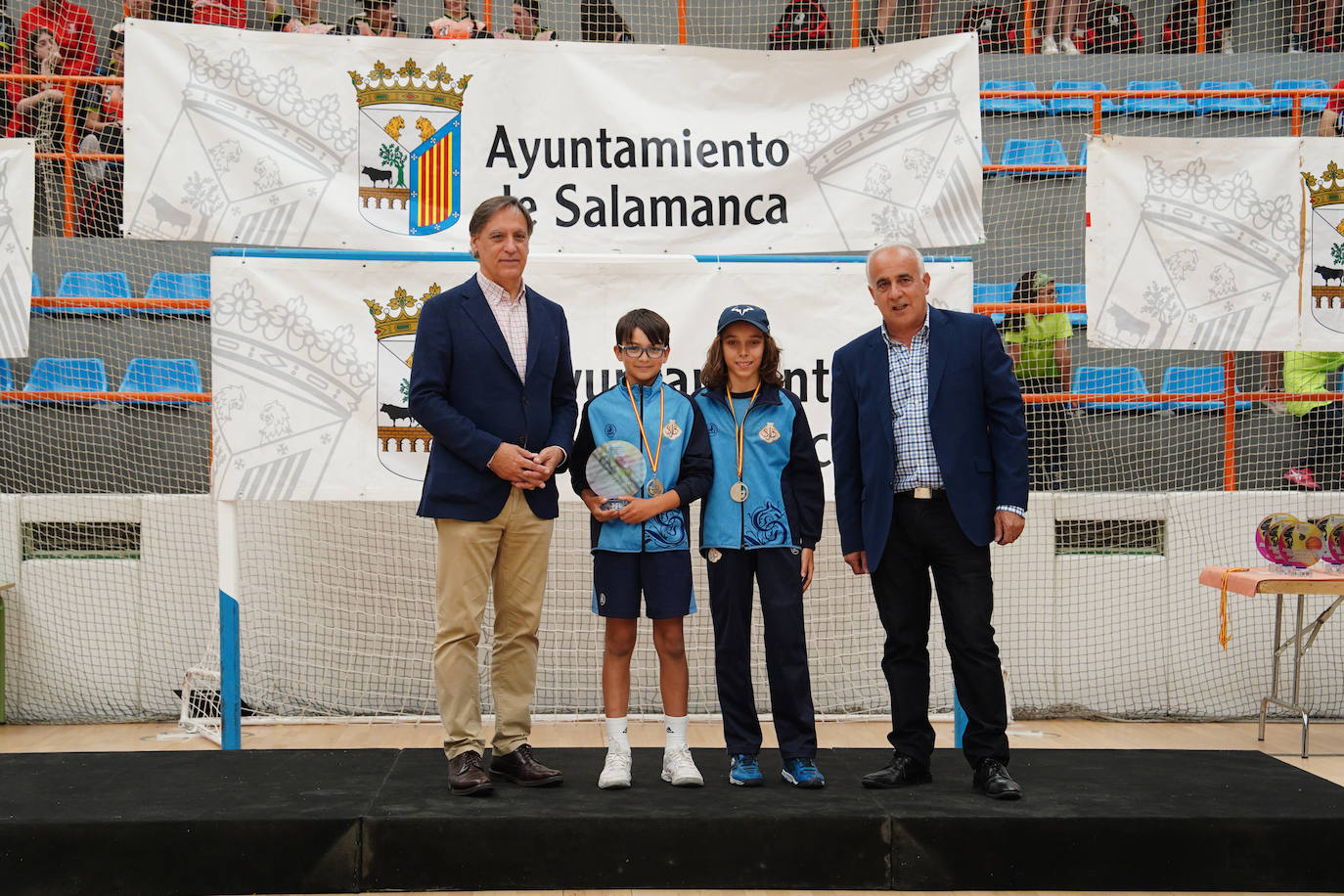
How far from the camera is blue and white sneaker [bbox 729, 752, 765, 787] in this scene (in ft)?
11.4

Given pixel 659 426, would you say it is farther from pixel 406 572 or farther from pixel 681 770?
pixel 406 572

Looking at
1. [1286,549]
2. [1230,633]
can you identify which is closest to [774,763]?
[1286,549]

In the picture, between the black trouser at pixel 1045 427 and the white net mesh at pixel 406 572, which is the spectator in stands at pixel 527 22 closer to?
the white net mesh at pixel 406 572

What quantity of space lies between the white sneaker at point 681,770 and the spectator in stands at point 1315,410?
399 centimetres

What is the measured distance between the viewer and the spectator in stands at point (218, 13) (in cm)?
604

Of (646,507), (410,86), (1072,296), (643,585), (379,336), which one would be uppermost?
(410,86)

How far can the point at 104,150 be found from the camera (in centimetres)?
683

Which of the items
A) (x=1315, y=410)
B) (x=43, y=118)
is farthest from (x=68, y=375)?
(x=1315, y=410)

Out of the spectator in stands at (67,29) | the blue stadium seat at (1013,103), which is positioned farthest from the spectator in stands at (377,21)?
the blue stadium seat at (1013,103)

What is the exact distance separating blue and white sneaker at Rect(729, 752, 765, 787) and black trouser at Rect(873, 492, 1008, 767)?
427 mm

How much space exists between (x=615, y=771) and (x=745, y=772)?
0.39m

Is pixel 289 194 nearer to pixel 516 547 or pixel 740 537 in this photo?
pixel 516 547

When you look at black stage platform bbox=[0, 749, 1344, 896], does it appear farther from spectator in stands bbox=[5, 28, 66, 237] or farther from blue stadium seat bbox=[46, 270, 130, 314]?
spectator in stands bbox=[5, 28, 66, 237]

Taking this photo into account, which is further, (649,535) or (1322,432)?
(1322,432)
